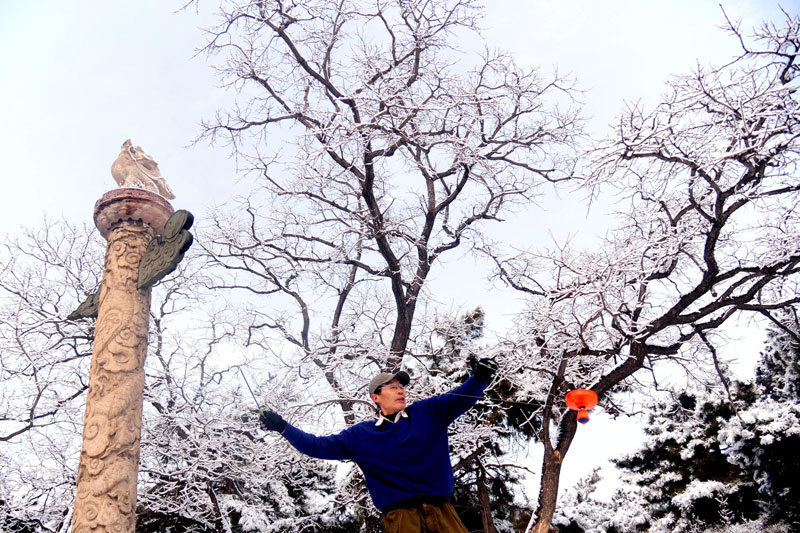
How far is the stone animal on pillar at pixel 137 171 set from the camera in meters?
4.55

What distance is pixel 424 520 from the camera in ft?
10.3

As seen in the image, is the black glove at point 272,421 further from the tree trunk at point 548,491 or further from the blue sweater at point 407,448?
the tree trunk at point 548,491

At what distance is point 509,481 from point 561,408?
6.01 meters

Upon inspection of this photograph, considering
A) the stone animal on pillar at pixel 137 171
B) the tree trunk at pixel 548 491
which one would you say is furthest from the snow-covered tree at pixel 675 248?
the stone animal on pillar at pixel 137 171

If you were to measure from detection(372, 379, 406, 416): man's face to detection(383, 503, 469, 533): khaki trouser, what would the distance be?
0.59 metres

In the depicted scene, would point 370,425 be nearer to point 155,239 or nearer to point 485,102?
point 155,239

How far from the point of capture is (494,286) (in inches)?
381

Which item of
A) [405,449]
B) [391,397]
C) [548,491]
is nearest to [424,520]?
[405,449]

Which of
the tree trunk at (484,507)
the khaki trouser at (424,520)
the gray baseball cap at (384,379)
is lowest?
the khaki trouser at (424,520)

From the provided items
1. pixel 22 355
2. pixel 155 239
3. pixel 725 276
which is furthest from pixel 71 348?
pixel 725 276

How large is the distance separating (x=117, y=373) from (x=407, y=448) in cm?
197

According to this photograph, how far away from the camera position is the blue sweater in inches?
128

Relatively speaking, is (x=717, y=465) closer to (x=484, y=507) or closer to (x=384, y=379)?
(x=484, y=507)

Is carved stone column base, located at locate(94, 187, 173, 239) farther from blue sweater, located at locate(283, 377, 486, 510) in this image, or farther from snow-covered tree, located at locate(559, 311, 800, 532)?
snow-covered tree, located at locate(559, 311, 800, 532)
